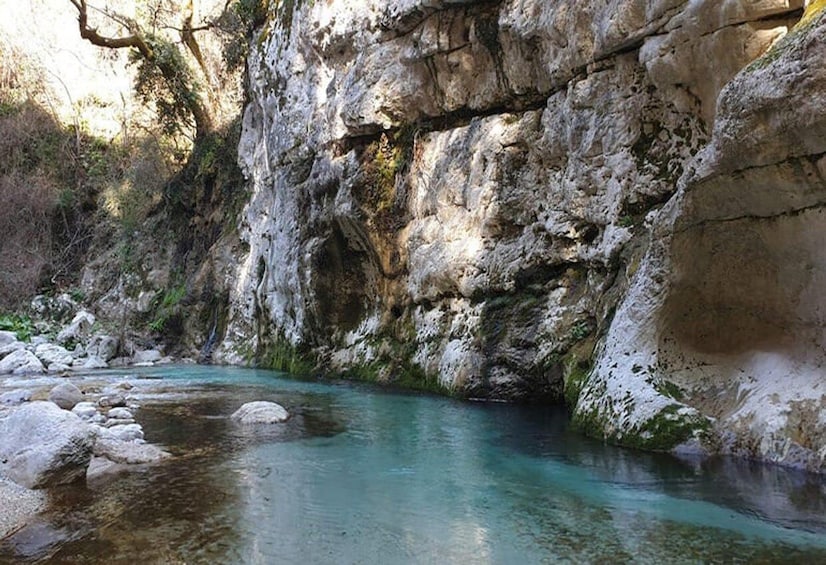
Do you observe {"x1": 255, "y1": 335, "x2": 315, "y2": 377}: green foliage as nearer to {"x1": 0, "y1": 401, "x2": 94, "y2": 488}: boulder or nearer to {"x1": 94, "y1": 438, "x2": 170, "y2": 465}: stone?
{"x1": 94, "y1": 438, "x2": 170, "y2": 465}: stone

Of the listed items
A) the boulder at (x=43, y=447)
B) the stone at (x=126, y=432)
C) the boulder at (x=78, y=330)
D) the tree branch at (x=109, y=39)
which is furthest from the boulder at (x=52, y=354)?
the boulder at (x=43, y=447)

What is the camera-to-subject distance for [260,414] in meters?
8.39

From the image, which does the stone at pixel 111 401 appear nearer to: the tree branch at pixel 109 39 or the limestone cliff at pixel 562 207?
the limestone cliff at pixel 562 207

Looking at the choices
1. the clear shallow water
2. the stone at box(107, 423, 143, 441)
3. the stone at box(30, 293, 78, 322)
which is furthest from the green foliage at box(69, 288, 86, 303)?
the clear shallow water

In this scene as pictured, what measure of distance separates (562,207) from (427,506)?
6.31 metres

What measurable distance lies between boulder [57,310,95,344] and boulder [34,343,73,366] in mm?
1518

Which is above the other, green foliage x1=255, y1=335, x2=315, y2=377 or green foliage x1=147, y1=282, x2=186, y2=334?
green foliage x1=147, y1=282, x2=186, y2=334

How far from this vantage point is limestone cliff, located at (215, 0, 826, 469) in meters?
5.51

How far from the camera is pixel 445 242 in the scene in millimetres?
11953

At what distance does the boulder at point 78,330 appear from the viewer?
69.2 feet

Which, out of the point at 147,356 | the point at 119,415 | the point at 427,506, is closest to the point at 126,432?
the point at 119,415

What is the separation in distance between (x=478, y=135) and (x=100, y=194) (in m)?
22.9

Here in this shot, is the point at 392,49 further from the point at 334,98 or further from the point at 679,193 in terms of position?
A: the point at 679,193

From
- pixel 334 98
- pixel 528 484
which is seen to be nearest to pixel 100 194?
pixel 334 98
